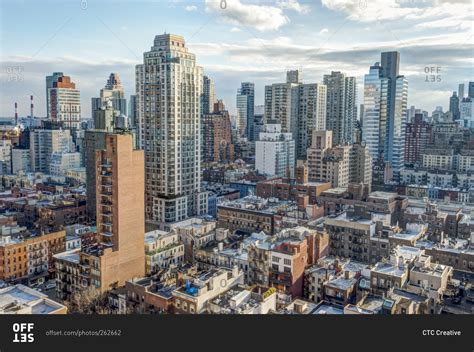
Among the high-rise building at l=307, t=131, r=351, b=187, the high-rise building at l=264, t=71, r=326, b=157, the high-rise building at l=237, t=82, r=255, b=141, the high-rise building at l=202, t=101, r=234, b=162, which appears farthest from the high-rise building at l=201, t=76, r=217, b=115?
the high-rise building at l=307, t=131, r=351, b=187

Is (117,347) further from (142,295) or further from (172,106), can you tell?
(172,106)

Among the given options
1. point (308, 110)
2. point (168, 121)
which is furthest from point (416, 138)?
point (168, 121)

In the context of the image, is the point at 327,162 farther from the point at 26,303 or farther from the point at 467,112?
the point at 26,303

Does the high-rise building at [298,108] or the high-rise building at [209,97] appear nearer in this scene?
the high-rise building at [298,108]

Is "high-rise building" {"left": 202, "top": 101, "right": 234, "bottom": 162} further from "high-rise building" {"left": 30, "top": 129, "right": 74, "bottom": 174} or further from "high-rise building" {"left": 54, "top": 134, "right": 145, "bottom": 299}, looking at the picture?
"high-rise building" {"left": 54, "top": 134, "right": 145, "bottom": 299}

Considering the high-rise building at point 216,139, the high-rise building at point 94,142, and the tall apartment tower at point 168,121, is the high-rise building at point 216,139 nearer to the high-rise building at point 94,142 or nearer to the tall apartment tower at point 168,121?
the high-rise building at point 94,142

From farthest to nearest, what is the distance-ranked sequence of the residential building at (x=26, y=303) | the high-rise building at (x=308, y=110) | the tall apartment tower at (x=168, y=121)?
the high-rise building at (x=308, y=110) → the tall apartment tower at (x=168, y=121) → the residential building at (x=26, y=303)

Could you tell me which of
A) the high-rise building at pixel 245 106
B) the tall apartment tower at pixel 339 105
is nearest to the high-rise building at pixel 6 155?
the high-rise building at pixel 245 106
